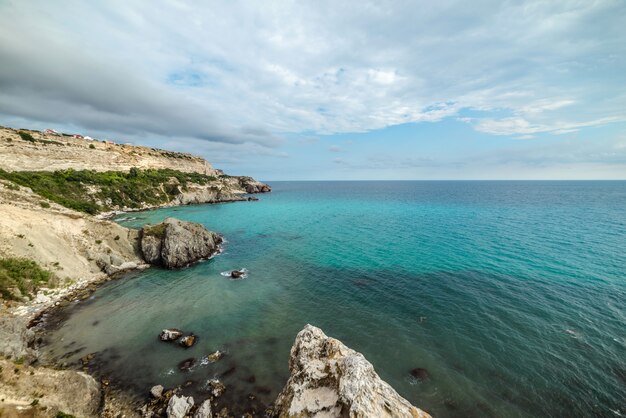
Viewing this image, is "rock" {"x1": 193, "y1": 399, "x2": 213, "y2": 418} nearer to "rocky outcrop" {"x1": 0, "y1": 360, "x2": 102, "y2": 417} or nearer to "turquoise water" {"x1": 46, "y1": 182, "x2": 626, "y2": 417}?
"turquoise water" {"x1": 46, "y1": 182, "x2": 626, "y2": 417}

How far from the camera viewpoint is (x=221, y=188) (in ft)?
444

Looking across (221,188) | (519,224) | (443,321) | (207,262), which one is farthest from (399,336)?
(221,188)

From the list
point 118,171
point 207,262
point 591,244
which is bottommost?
point 207,262

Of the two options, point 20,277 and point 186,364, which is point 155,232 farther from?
point 186,364

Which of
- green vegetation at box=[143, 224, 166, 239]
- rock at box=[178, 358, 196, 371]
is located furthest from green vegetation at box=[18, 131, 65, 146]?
rock at box=[178, 358, 196, 371]

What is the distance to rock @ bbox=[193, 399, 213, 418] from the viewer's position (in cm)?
1589

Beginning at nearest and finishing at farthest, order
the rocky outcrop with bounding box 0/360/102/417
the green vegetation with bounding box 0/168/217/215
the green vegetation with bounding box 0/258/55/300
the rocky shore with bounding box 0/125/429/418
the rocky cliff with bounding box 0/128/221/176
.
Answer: the rocky shore with bounding box 0/125/429/418
the rocky outcrop with bounding box 0/360/102/417
the green vegetation with bounding box 0/258/55/300
the green vegetation with bounding box 0/168/217/215
the rocky cliff with bounding box 0/128/221/176

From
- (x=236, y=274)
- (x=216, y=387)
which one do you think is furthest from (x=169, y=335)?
(x=236, y=274)

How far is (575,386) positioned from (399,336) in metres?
12.3

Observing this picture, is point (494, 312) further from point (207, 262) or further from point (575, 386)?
point (207, 262)

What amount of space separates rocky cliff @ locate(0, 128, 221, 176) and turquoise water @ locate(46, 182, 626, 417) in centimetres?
8428

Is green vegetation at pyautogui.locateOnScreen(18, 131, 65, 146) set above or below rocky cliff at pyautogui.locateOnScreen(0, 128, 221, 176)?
above

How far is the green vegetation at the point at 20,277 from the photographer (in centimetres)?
2623

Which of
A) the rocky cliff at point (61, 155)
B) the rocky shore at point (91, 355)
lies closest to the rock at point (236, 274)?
the rocky shore at point (91, 355)
